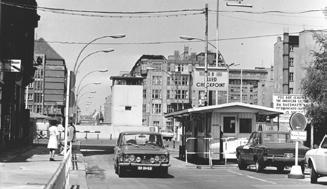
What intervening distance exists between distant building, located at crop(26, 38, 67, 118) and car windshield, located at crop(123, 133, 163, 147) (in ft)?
103

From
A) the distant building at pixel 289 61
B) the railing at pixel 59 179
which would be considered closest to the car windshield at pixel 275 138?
the railing at pixel 59 179

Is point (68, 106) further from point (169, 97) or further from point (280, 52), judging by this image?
point (169, 97)

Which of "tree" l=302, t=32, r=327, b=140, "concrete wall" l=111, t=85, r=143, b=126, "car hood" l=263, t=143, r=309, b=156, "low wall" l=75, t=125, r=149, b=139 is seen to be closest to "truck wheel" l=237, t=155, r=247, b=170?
"car hood" l=263, t=143, r=309, b=156

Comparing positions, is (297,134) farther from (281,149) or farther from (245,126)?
(245,126)

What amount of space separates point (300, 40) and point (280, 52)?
269 inches

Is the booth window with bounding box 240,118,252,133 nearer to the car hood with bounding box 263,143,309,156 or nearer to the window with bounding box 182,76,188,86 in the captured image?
the car hood with bounding box 263,143,309,156

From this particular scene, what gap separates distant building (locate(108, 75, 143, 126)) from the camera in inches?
4759

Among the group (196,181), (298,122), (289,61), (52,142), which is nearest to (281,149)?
(298,122)

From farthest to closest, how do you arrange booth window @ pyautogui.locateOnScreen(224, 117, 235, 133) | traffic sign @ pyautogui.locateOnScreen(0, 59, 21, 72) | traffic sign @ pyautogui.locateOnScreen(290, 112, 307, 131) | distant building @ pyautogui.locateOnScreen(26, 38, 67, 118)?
distant building @ pyautogui.locateOnScreen(26, 38, 67, 118)
booth window @ pyautogui.locateOnScreen(224, 117, 235, 133)
traffic sign @ pyautogui.locateOnScreen(0, 59, 21, 72)
traffic sign @ pyautogui.locateOnScreen(290, 112, 307, 131)

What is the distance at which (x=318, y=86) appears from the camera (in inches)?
1270

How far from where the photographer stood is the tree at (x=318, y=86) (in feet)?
104

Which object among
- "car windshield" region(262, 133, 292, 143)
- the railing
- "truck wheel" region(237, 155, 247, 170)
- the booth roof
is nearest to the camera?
the railing

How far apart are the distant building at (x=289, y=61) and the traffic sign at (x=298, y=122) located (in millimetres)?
89749

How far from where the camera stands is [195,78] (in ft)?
123
